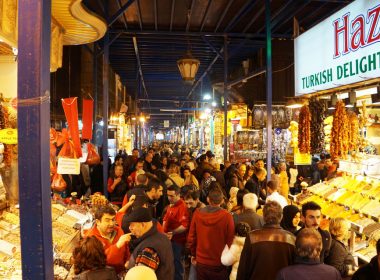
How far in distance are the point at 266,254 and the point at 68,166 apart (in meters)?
2.80

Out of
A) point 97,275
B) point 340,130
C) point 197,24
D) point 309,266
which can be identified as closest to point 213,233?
point 309,266

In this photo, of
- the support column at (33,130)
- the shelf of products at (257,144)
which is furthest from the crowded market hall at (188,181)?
the shelf of products at (257,144)

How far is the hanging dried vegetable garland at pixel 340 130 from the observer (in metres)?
5.50

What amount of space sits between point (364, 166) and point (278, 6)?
514cm

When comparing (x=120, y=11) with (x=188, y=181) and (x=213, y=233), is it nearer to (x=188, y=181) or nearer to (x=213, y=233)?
(x=188, y=181)

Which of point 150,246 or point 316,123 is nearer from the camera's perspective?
point 150,246

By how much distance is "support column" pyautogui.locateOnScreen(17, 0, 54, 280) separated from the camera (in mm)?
2256

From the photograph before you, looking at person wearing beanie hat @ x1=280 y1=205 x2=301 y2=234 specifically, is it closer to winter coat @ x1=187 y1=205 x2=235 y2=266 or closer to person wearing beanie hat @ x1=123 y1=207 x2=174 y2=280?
winter coat @ x1=187 y1=205 x2=235 y2=266

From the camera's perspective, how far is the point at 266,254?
3512 mm

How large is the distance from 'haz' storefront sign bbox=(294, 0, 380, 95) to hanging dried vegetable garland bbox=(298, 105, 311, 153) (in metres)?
0.36

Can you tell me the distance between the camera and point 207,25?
35.6ft

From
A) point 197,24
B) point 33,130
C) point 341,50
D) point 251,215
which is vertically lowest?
point 251,215

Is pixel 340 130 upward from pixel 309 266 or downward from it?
upward

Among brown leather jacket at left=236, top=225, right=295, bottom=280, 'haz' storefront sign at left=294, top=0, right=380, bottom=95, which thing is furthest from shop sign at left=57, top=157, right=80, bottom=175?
'haz' storefront sign at left=294, top=0, right=380, bottom=95
